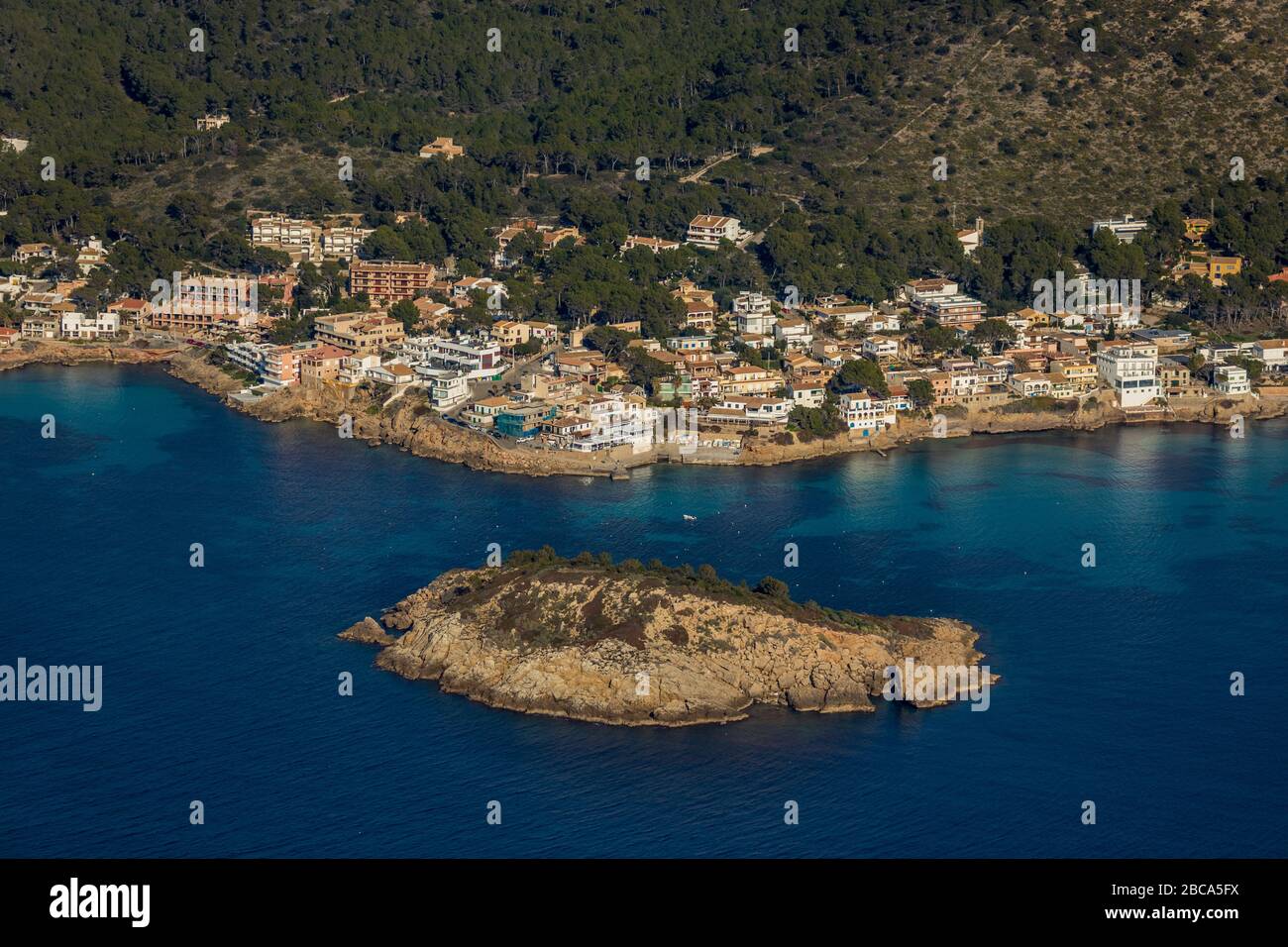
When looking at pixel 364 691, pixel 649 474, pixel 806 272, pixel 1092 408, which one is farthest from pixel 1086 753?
pixel 806 272

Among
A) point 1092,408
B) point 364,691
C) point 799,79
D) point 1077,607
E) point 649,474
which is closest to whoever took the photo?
point 364,691

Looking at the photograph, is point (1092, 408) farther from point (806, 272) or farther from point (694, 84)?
point (694, 84)

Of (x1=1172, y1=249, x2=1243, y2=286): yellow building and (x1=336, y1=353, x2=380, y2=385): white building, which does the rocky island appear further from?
(x1=1172, y1=249, x2=1243, y2=286): yellow building

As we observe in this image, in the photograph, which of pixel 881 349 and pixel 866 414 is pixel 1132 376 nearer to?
pixel 881 349

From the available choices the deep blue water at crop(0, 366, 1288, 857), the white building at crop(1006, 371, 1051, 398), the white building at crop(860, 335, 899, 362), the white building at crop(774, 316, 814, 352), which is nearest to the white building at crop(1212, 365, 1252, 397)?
the deep blue water at crop(0, 366, 1288, 857)

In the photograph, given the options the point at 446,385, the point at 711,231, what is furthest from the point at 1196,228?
the point at 446,385

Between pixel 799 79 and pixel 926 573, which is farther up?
pixel 799 79
